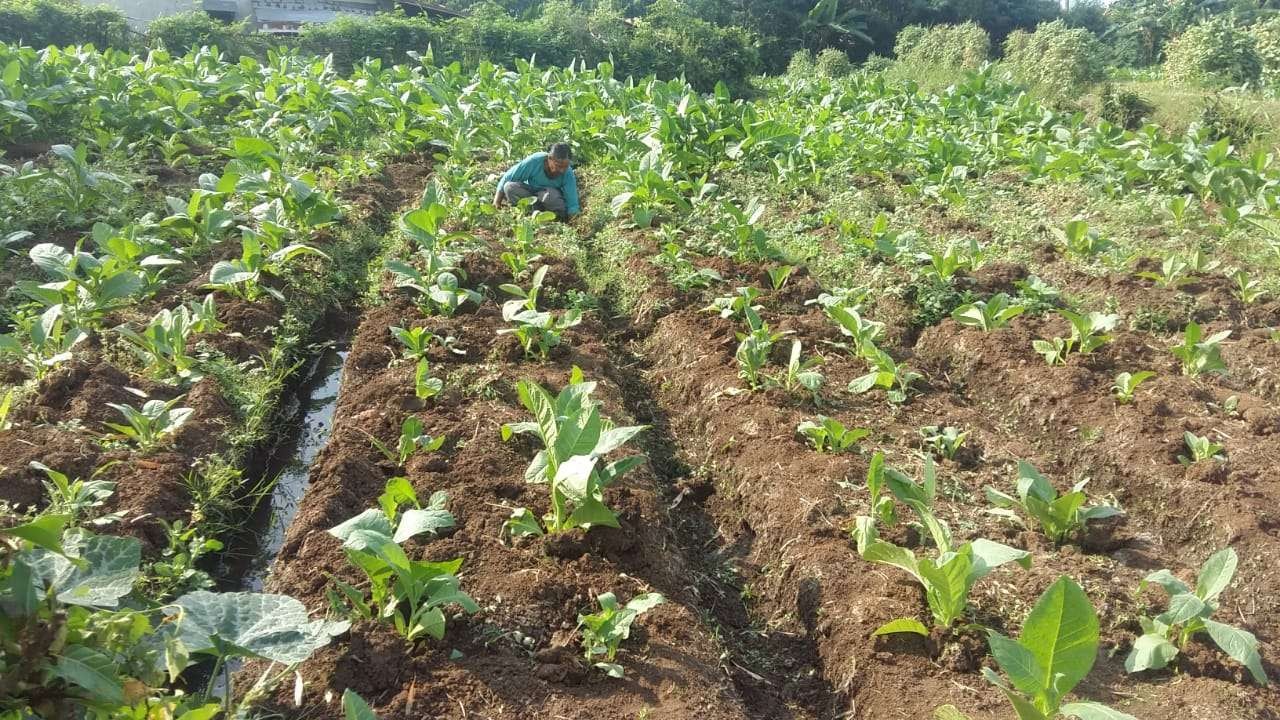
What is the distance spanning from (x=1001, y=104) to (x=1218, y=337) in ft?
28.7

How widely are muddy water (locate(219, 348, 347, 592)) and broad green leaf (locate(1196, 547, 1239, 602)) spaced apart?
3.19m

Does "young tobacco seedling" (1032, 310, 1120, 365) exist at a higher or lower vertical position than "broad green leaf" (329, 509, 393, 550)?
lower

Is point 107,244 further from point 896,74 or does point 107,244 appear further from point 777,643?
point 896,74

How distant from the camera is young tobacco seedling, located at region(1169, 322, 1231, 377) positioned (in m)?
4.36

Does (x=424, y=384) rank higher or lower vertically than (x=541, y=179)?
lower

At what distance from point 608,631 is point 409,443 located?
4.37 feet

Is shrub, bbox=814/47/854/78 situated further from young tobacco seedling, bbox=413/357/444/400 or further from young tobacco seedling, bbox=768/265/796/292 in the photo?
young tobacco seedling, bbox=413/357/444/400

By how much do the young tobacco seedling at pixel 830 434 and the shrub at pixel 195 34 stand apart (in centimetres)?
1436

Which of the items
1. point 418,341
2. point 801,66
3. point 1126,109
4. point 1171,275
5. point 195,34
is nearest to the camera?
point 418,341

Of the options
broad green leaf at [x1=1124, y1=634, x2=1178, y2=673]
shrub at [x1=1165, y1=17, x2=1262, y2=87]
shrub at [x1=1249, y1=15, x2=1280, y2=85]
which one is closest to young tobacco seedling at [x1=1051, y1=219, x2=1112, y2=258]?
broad green leaf at [x1=1124, y1=634, x2=1178, y2=673]

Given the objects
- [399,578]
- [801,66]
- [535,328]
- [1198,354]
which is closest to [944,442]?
[1198,354]

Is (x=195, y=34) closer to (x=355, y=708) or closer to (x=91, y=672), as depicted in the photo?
(x=91, y=672)

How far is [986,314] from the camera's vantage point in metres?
4.89

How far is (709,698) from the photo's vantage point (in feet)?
8.18
